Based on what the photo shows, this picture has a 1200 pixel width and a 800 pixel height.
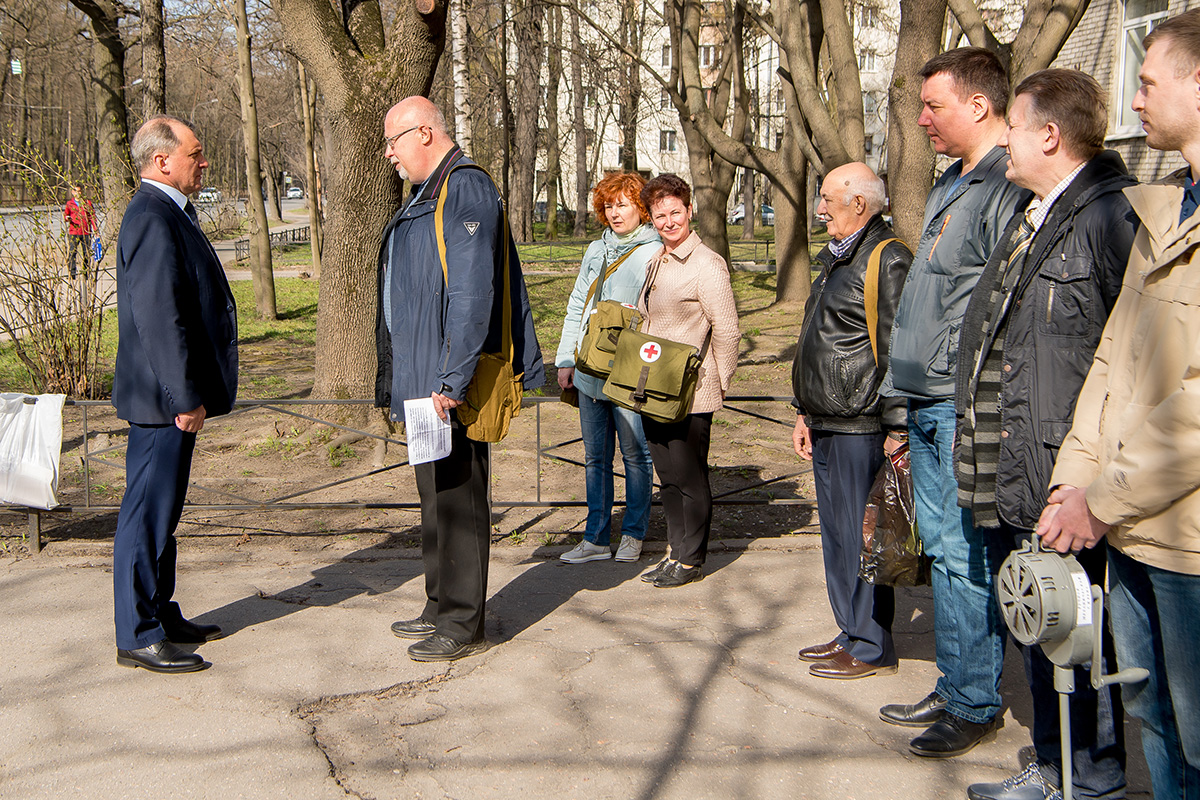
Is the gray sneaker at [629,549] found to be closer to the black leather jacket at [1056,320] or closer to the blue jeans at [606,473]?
the blue jeans at [606,473]

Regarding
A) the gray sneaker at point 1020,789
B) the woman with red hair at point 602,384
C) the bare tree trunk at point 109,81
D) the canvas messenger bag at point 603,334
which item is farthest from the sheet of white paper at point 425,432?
the bare tree trunk at point 109,81

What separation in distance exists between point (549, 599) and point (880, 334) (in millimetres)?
2099

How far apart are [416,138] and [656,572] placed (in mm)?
2429

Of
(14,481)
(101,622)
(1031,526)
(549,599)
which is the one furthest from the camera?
(14,481)

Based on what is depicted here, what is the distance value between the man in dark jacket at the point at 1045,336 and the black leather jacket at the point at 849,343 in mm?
719

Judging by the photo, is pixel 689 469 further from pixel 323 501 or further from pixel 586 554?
pixel 323 501

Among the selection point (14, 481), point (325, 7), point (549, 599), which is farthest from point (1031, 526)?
point (325, 7)

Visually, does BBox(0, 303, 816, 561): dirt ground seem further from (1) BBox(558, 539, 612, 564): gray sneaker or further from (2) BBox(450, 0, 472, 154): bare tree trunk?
(2) BBox(450, 0, 472, 154): bare tree trunk

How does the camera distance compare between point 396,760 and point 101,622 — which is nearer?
point 396,760

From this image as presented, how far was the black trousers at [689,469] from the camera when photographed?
517 centimetres

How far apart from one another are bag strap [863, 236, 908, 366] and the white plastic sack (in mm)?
4129

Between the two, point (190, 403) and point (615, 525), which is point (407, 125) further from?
point (615, 525)

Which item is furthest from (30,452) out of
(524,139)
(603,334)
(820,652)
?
(524,139)

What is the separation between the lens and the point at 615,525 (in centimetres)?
633
